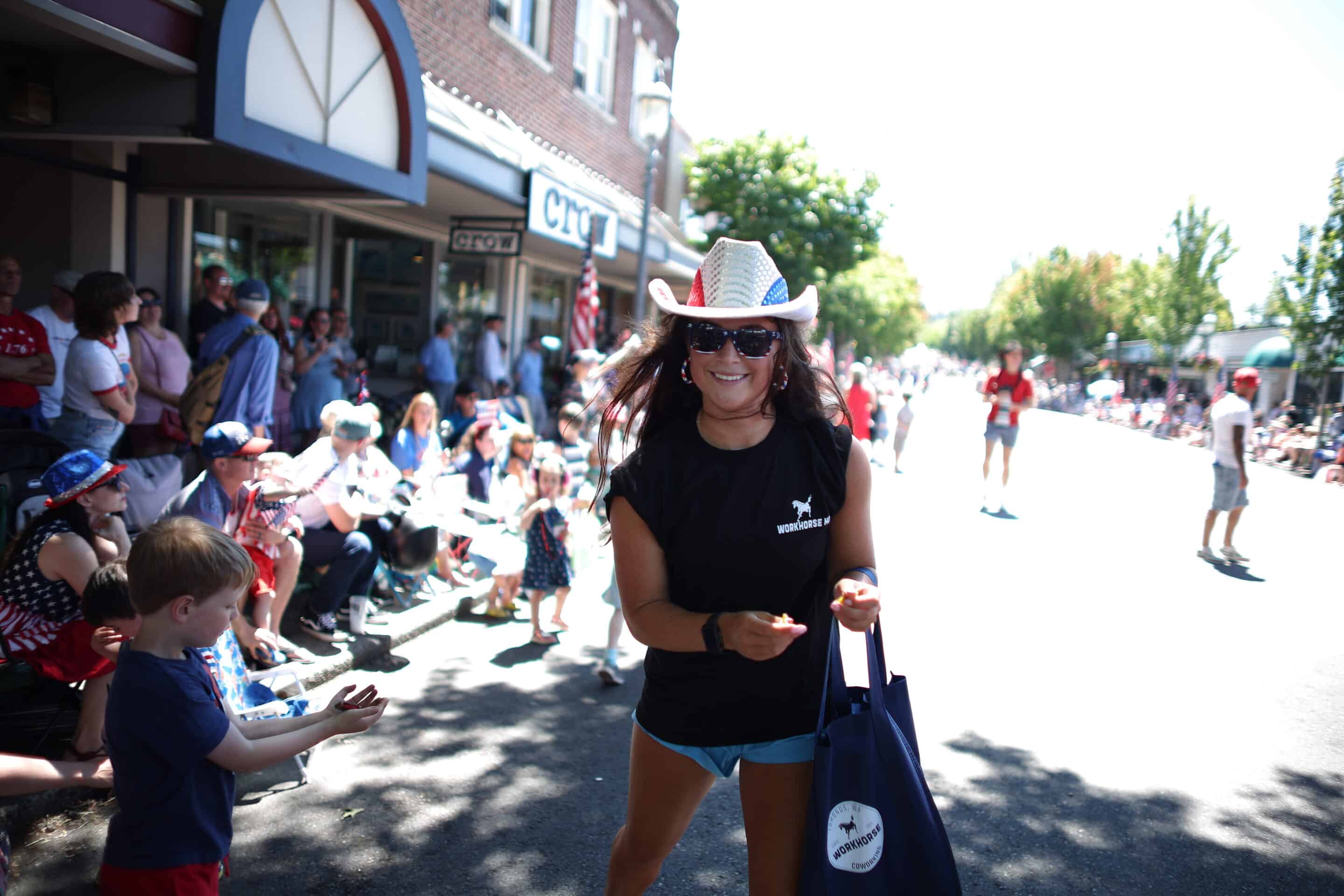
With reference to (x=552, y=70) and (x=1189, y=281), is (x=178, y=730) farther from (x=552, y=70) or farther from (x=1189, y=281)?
(x=1189, y=281)

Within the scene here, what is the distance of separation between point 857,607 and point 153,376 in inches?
240

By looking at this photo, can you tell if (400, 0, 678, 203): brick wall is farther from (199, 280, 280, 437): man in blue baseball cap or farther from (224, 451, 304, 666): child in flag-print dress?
(224, 451, 304, 666): child in flag-print dress

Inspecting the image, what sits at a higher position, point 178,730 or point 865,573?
point 865,573

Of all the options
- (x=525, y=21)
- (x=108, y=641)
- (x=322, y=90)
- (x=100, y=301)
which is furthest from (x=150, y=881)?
(x=525, y=21)

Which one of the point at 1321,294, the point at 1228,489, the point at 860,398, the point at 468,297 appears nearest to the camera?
the point at 1228,489

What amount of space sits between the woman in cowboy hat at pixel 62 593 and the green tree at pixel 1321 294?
28806 millimetres

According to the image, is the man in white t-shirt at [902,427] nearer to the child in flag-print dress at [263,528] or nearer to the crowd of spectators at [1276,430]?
the crowd of spectators at [1276,430]

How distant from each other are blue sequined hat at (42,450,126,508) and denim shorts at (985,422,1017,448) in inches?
409

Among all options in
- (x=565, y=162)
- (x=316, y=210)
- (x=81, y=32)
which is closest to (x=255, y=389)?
(x=81, y=32)

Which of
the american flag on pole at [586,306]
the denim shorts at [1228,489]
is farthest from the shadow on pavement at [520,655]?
the denim shorts at [1228,489]

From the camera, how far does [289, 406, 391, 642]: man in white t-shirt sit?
5.49 metres

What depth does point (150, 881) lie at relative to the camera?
230 centimetres

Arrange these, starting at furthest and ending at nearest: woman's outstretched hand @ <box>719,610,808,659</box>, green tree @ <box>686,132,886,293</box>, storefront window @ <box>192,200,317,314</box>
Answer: green tree @ <box>686,132,886,293</box> → storefront window @ <box>192,200,317,314</box> → woman's outstretched hand @ <box>719,610,808,659</box>

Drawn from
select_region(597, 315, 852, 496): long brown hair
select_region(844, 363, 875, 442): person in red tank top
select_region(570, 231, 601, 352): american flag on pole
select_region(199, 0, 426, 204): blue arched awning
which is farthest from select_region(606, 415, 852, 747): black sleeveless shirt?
select_region(844, 363, 875, 442): person in red tank top
